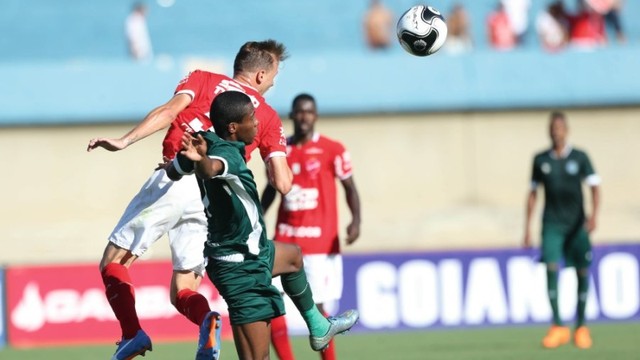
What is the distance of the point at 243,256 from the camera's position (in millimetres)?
7602

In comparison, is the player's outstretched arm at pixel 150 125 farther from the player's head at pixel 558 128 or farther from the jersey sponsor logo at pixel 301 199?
the player's head at pixel 558 128

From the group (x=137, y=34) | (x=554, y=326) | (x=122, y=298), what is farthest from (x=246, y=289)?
(x=137, y=34)

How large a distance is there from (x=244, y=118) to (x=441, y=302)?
28.0 feet

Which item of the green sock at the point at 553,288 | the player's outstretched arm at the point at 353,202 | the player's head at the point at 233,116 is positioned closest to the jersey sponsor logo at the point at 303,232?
the player's outstretched arm at the point at 353,202

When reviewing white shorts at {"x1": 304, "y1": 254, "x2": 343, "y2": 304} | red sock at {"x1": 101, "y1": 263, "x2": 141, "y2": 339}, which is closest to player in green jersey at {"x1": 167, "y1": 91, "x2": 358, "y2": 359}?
red sock at {"x1": 101, "y1": 263, "x2": 141, "y2": 339}

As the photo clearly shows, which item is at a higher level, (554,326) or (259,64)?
(259,64)

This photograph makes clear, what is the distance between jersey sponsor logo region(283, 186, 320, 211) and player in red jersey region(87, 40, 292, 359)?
2.26 metres

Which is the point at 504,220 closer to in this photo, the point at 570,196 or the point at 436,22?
the point at 570,196

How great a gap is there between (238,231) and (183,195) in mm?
1049

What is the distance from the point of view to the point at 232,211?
7543 millimetres

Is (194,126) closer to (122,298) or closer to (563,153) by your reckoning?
(122,298)

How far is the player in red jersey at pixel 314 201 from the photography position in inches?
427

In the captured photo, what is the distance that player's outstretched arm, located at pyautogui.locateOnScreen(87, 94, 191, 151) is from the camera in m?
7.60

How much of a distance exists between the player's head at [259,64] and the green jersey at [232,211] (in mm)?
1024
